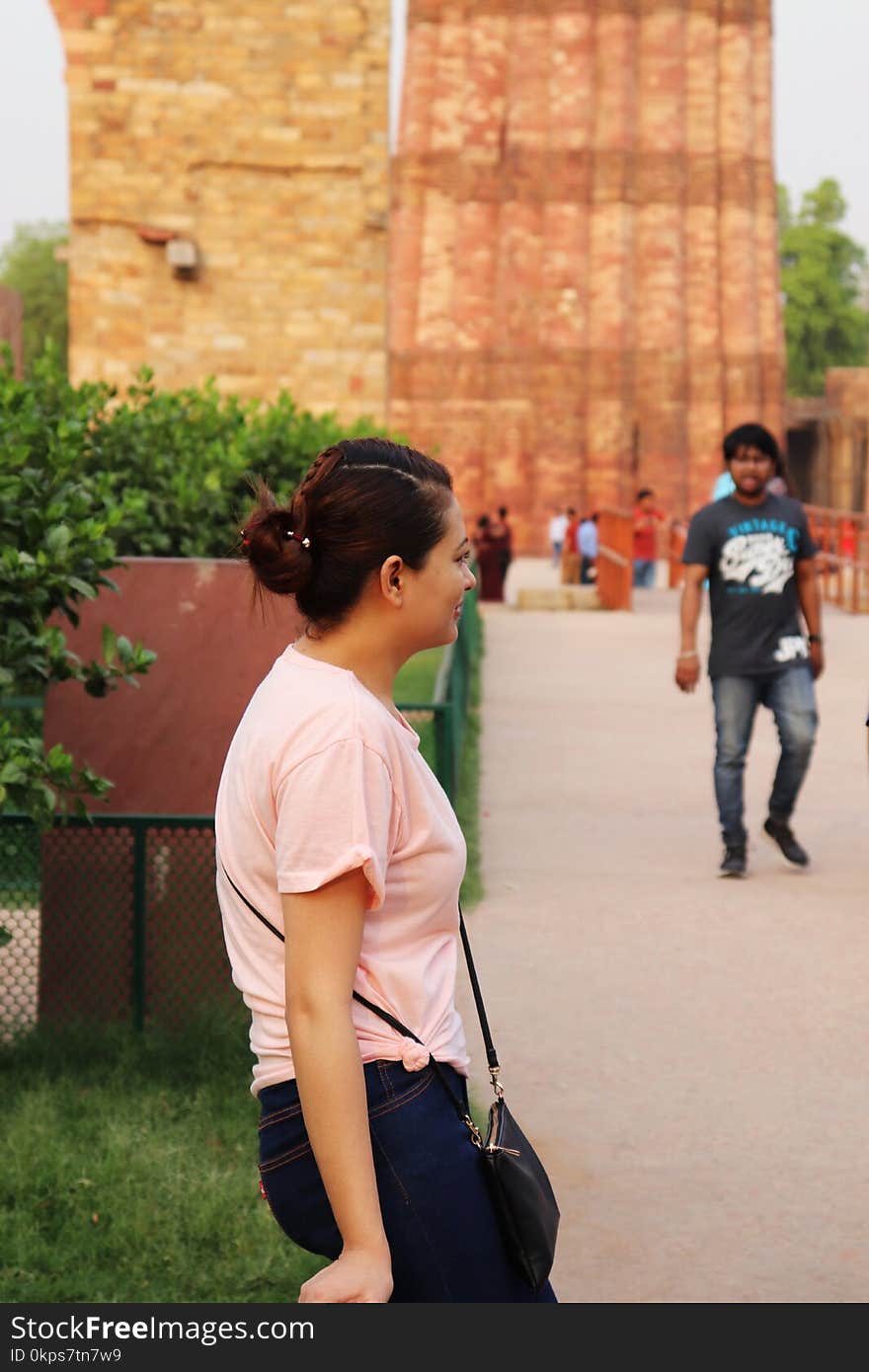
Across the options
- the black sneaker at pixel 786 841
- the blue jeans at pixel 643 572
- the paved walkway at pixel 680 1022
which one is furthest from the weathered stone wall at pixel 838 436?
the black sneaker at pixel 786 841

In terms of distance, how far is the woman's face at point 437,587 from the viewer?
2.23 meters

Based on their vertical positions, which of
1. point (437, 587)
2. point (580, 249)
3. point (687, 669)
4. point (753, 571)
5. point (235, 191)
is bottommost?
point (687, 669)

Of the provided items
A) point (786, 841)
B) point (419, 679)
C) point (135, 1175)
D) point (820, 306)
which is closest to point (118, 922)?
point (135, 1175)

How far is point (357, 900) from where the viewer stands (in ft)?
6.75

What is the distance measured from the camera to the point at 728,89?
46375 mm

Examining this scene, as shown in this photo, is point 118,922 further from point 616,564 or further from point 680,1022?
point 616,564

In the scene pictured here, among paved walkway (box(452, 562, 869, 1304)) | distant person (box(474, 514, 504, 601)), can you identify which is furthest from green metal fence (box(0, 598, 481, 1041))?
distant person (box(474, 514, 504, 601))

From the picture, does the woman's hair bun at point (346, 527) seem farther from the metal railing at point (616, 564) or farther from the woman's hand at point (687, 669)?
the metal railing at point (616, 564)

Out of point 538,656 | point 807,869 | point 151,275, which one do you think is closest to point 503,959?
point 807,869

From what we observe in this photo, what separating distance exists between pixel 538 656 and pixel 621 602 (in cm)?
679

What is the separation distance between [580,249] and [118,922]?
1638 inches

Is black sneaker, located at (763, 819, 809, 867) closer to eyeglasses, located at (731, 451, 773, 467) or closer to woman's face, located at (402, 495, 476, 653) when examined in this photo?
eyeglasses, located at (731, 451, 773, 467)

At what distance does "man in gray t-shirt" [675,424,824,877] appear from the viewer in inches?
307

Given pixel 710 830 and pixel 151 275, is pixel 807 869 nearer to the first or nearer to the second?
pixel 710 830
